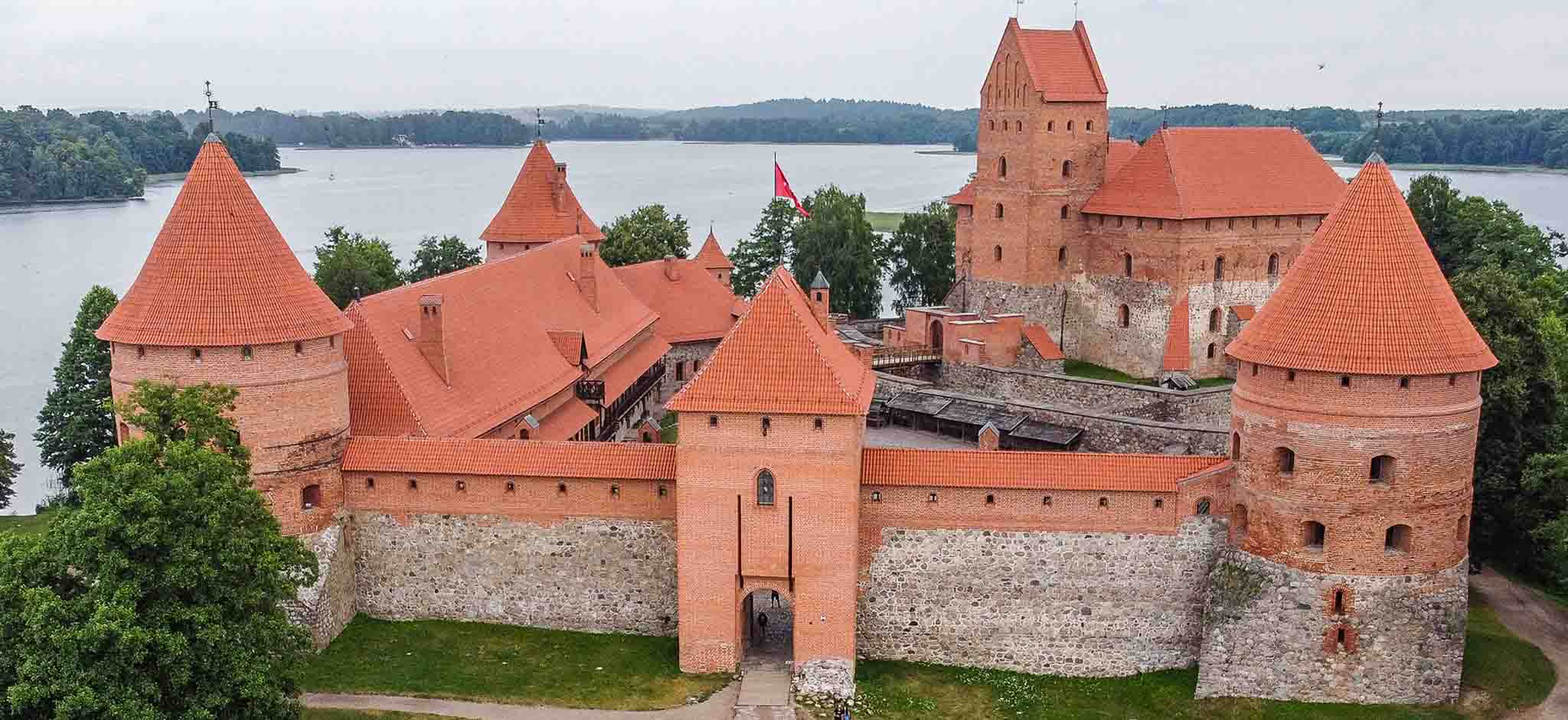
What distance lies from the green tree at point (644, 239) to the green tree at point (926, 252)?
854 cm

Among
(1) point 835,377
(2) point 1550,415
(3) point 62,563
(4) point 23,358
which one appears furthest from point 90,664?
(4) point 23,358

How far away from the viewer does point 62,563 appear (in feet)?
54.6

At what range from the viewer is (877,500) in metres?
22.2

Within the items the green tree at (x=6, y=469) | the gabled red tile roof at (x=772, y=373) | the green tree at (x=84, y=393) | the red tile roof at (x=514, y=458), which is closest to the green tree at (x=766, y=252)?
the green tree at (x=84, y=393)

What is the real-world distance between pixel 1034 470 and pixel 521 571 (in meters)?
8.83

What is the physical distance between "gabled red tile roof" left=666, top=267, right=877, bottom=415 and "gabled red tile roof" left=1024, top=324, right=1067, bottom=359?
1758 cm

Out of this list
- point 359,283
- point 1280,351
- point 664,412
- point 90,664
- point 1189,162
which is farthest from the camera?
point 359,283

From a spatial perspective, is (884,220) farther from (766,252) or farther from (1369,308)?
(1369,308)

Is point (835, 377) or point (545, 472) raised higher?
point (835, 377)

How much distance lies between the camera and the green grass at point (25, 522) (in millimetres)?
34116

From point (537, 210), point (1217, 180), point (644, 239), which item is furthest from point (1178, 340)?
point (644, 239)

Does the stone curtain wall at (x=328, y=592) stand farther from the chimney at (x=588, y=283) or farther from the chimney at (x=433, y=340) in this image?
the chimney at (x=588, y=283)

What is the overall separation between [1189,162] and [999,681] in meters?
19.6

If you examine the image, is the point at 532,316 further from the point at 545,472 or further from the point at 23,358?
the point at 23,358
